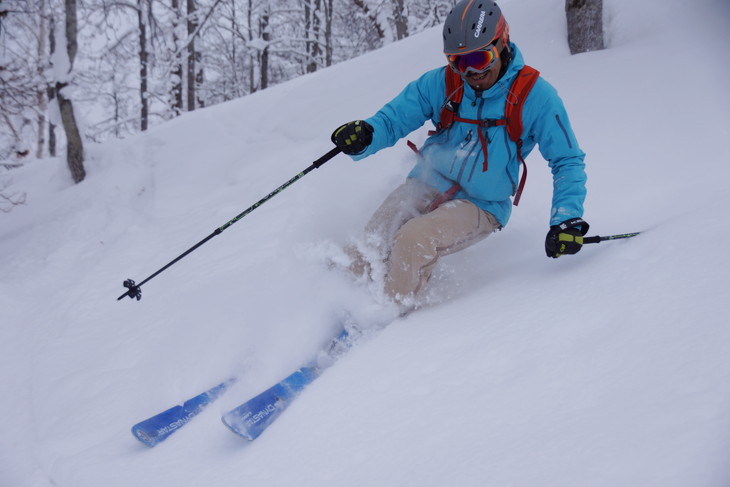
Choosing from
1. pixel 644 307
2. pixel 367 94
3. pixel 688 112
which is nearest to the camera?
pixel 644 307

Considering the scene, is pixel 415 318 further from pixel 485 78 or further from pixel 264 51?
pixel 264 51

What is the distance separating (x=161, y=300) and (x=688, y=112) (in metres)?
4.82

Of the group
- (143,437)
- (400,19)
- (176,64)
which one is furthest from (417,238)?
(176,64)

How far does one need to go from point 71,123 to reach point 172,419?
686 centimetres

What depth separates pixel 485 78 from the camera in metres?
2.65

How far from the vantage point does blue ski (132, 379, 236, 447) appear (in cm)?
246

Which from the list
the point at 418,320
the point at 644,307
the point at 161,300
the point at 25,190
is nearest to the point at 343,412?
the point at 418,320

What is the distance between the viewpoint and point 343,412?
1.99 metres

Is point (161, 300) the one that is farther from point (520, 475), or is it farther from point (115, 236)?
point (520, 475)

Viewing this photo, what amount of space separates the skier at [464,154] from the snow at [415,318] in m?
0.27

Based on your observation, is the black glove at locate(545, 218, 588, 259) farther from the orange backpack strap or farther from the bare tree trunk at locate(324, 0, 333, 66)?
the bare tree trunk at locate(324, 0, 333, 66)

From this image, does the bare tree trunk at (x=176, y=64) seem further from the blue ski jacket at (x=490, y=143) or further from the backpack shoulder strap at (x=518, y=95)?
the backpack shoulder strap at (x=518, y=95)

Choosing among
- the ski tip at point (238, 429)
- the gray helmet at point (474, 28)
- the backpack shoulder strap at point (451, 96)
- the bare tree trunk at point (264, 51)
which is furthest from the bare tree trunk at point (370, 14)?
the ski tip at point (238, 429)

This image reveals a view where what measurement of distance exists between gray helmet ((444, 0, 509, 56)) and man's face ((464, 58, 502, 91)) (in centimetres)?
14
